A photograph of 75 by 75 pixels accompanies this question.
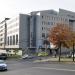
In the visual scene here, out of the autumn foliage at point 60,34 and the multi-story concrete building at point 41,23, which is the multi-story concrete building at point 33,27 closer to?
the multi-story concrete building at point 41,23

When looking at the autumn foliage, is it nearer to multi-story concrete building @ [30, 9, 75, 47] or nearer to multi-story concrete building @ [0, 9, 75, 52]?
multi-story concrete building @ [30, 9, 75, 47]

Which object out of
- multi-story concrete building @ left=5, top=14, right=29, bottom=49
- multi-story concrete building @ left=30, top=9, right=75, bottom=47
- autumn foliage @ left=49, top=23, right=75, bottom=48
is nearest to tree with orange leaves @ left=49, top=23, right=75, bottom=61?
autumn foliage @ left=49, top=23, right=75, bottom=48

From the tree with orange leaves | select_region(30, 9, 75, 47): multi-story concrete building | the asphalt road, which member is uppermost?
select_region(30, 9, 75, 47): multi-story concrete building

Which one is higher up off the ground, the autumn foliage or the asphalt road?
the autumn foliage

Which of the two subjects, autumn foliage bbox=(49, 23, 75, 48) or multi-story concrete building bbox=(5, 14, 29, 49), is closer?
autumn foliage bbox=(49, 23, 75, 48)

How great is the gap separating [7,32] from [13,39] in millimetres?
17303

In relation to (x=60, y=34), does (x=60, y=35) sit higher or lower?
lower

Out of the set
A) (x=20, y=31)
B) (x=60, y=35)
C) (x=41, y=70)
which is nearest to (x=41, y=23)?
(x=20, y=31)

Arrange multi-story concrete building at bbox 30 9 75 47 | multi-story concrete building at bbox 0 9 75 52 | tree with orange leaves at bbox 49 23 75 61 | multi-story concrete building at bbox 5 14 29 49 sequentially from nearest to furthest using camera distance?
tree with orange leaves at bbox 49 23 75 61 < multi-story concrete building at bbox 30 9 75 47 < multi-story concrete building at bbox 0 9 75 52 < multi-story concrete building at bbox 5 14 29 49

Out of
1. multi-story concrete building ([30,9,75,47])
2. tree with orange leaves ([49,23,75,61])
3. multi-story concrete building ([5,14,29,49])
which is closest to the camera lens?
tree with orange leaves ([49,23,75,61])

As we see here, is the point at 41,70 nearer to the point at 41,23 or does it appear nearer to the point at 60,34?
the point at 60,34

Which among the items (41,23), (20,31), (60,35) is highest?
(41,23)

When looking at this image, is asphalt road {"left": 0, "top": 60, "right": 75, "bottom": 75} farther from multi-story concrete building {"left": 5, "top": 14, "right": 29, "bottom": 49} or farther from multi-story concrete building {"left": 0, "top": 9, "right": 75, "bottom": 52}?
multi-story concrete building {"left": 5, "top": 14, "right": 29, "bottom": 49}

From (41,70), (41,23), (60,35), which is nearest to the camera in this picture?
(41,70)
